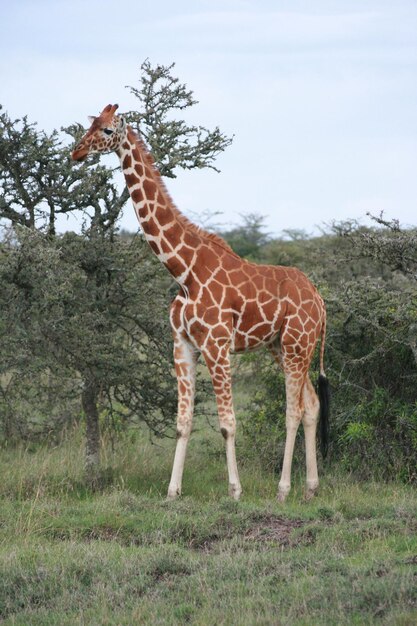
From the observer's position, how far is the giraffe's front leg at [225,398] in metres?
9.04

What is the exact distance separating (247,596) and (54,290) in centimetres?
373

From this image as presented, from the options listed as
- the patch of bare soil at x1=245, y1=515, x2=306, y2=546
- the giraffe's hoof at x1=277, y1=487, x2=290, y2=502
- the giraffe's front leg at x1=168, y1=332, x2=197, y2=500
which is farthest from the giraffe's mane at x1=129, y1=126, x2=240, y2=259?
the patch of bare soil at x1=245, y1=515, x2=306, y2=546

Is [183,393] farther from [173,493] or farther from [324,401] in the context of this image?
[324,401]

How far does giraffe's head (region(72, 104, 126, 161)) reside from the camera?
9.07 metres

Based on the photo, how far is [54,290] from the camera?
354 inches

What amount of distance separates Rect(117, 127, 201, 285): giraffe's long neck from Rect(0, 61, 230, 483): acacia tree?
682 millimetres

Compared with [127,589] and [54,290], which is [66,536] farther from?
[54,290]

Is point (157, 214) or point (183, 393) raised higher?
point (157, 214)

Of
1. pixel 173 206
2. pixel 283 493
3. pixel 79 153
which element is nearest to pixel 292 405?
pixel 283 493

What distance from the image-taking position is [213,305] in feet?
29.8

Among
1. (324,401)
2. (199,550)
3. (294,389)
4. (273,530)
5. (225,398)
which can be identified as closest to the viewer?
(199,550)

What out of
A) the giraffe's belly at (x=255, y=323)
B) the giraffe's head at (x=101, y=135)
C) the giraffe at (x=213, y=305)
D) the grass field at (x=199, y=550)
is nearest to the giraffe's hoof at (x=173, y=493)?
the giraffe at (x=213, y=305)

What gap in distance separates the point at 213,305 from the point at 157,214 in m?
0.99

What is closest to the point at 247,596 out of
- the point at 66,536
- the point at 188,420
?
the point at 66,536
